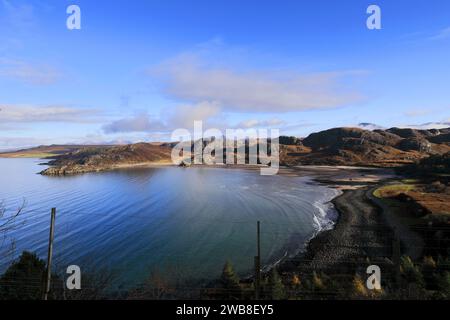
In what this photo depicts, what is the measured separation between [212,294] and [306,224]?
→ 24639mm

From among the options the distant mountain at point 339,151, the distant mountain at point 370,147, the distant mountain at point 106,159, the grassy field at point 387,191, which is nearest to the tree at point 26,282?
the grassy field at point 387,191

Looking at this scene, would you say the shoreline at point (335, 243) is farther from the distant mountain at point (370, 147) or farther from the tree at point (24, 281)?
the distant mountain at point (370, 147)

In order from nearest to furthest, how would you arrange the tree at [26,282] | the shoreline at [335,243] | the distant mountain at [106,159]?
1. the tree at [26,282]
2. the shoreline at [335,243]
3. the distant mountain at [106,159]

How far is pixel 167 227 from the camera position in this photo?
136 feet

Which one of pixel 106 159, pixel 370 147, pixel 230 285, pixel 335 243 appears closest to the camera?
pixel 230 285

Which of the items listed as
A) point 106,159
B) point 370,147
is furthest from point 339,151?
point 106,159

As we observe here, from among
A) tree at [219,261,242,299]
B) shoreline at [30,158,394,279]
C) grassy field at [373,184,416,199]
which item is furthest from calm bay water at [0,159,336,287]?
grassy field at [373,184,416,199]

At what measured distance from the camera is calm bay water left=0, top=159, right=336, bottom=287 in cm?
2988

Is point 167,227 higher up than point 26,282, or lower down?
lower down

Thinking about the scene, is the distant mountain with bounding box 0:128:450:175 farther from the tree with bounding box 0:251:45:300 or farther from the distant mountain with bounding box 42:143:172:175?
the tree with bounding box 0:251:45:300

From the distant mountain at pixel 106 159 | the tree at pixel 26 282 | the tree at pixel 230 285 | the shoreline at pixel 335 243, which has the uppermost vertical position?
the distant mountain at pixel 106 159

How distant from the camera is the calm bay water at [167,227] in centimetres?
2988

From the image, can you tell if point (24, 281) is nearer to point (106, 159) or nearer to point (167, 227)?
point (167, 227)
